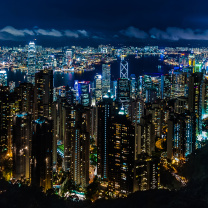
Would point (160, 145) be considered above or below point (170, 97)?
below

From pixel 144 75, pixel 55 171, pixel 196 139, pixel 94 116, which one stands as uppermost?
pixel 144 75

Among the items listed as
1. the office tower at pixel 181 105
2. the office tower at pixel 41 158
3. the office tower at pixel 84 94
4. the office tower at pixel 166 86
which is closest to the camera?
the office tower at pixel 41 158

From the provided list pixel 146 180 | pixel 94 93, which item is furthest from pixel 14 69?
pixel 146 180

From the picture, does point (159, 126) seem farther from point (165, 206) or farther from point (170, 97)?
point (165, 206)

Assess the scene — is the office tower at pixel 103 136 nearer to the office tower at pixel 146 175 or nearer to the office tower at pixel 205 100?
the office tower at pixel 146 175

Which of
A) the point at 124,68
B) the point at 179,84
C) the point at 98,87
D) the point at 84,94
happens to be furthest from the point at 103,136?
the point at 124,68

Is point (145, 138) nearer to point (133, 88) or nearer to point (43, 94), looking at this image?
point (43, 94)

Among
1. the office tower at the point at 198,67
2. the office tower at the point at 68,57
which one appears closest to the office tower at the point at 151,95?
the office tower at the point at 198,67
